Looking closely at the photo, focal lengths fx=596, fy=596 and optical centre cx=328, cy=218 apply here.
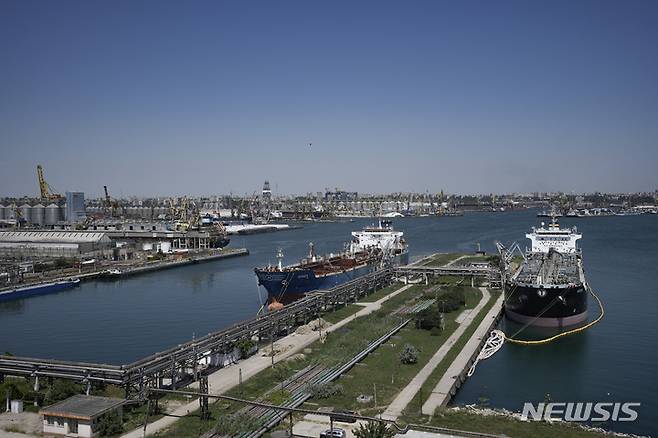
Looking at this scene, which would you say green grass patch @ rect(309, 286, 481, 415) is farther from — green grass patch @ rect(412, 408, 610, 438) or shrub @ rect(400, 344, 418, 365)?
green grass patch @ rect(412, 408, 610, 438)

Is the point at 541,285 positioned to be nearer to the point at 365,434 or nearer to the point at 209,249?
the point at 365,434

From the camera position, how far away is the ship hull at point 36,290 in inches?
1537

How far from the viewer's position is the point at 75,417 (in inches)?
510

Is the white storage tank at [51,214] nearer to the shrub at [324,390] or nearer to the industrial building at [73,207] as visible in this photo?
the industrial building at [73,207]

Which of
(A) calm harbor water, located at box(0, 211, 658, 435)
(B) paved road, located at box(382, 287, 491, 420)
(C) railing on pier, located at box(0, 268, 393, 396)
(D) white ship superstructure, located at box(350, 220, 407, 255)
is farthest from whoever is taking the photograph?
(D) white ship superstructure, located at box(350, 220, 407, 255)

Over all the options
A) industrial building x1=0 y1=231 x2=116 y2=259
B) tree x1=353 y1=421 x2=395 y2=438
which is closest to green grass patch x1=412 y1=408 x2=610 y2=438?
tree x1=353 y1=421 x2=395 y2=438

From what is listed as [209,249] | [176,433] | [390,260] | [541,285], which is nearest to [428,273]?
[390,260]

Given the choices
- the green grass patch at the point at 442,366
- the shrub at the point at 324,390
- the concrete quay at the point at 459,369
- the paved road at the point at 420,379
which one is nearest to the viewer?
the paved road at the point at 420,379

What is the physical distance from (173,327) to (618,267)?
36787 mm

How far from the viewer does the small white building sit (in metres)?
13.0

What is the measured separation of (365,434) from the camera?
11.2 m

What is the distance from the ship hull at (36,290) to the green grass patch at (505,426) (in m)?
34.2

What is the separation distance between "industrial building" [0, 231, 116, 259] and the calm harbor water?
43.6 ft

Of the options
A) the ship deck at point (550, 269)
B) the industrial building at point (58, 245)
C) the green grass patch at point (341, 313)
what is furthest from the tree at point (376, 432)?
the industrial building at point (58, 245)
